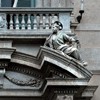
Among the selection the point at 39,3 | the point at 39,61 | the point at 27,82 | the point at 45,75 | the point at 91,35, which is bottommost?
the point at 27,82

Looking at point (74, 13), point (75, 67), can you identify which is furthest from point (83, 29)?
point (75, 67)

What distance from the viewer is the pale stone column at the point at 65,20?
1698 cm

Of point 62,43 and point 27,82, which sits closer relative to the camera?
point 62,43

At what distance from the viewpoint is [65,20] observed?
17.0 m

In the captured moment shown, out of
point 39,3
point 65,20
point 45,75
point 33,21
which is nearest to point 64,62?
point 45,75

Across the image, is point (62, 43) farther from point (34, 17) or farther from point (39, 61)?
point (34, 17)

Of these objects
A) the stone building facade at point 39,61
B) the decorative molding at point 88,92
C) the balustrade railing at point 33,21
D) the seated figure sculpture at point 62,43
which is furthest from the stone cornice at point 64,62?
the balustrade railing at point 33,21

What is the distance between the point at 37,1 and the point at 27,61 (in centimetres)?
216

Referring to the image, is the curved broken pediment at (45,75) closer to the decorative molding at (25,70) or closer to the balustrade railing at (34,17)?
the decorative molding at (25,70)

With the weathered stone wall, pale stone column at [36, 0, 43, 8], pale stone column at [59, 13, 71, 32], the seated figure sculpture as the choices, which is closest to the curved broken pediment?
the seated figure sculpture

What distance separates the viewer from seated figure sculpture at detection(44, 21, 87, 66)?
1636 centimetres

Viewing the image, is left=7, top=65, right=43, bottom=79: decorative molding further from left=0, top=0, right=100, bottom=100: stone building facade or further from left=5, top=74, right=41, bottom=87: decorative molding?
left=5, top=74, right=41, bottom=87: decorative molding

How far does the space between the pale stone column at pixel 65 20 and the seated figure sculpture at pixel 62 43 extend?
0.29 meters

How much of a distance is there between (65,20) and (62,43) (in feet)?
2.47
